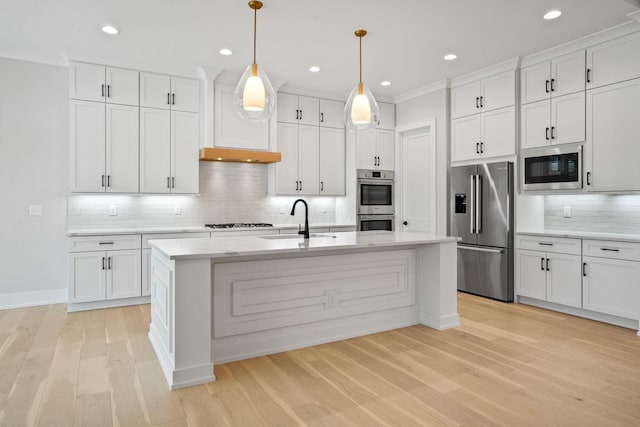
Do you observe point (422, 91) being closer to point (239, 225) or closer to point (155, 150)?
point (239, 225)

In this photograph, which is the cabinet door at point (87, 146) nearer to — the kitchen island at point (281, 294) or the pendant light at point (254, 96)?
the kitchen island at point (281, 294)

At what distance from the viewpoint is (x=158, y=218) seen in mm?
5188

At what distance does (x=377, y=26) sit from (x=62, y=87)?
363cm

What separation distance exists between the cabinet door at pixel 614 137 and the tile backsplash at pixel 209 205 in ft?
11.8

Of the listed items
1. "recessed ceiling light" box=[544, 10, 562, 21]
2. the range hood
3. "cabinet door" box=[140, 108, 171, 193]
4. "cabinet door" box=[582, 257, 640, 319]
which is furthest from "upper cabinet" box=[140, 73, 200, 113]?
"cabinet door" box=[582, 257, 640, 319]

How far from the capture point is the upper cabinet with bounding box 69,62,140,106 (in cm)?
451

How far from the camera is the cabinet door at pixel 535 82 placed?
4.48 metres

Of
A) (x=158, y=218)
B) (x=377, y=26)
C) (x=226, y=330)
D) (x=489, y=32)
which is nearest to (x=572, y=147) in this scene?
(x=489, y=32)

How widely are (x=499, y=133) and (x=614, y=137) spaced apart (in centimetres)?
122

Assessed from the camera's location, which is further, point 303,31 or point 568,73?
point 568,73

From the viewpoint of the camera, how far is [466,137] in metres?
5.32

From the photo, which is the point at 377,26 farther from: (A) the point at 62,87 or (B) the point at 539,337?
(A) the point at 62,87

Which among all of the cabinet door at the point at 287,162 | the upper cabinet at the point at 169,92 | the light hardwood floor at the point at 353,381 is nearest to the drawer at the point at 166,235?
the light hardwood floor at the point at 353,381

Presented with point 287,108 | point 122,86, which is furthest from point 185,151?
point 287,108
